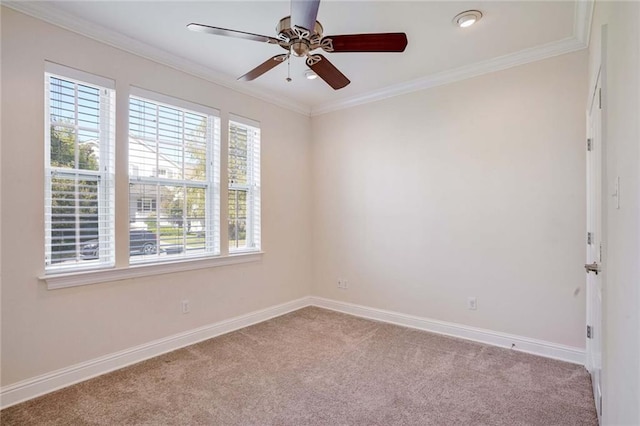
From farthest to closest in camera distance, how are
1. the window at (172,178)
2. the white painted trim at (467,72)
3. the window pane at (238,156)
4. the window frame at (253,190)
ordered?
the window frame at (253,190), the window pane at (238,156), the window at (172,178), the white painted trim at (467,72)

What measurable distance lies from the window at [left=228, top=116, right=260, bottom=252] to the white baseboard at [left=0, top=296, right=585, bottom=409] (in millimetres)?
859

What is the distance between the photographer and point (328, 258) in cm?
454

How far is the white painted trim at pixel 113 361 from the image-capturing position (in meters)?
2.30

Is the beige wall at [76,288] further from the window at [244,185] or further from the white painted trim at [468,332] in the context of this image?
the white painted trim at [468,332]

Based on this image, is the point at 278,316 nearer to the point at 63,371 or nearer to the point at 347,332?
the point at 347,332

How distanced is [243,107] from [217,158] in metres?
0.70

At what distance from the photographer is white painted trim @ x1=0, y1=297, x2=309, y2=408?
2.30 meters

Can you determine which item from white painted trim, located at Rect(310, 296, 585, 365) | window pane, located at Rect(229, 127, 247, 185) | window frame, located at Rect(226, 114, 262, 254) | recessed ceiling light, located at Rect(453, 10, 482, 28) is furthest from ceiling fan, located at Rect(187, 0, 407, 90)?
white painted trim, located at Rect(310, 296, 585, 365)

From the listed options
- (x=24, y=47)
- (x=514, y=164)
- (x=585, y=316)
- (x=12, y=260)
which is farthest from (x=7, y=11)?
(x=585, y=316)

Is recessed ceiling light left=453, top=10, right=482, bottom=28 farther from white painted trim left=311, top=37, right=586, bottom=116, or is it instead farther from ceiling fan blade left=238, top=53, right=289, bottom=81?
ceiling fan blade left=238, top=53, right=289, bottom=81

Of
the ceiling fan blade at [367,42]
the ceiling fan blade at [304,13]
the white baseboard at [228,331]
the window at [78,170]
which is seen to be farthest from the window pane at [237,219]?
the ceiling fan blade at [304,13]

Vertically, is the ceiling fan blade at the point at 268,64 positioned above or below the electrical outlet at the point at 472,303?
above

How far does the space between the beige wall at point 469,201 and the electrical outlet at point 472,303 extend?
41mm

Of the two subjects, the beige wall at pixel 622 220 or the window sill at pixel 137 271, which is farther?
the window sill at pixel 137 271
